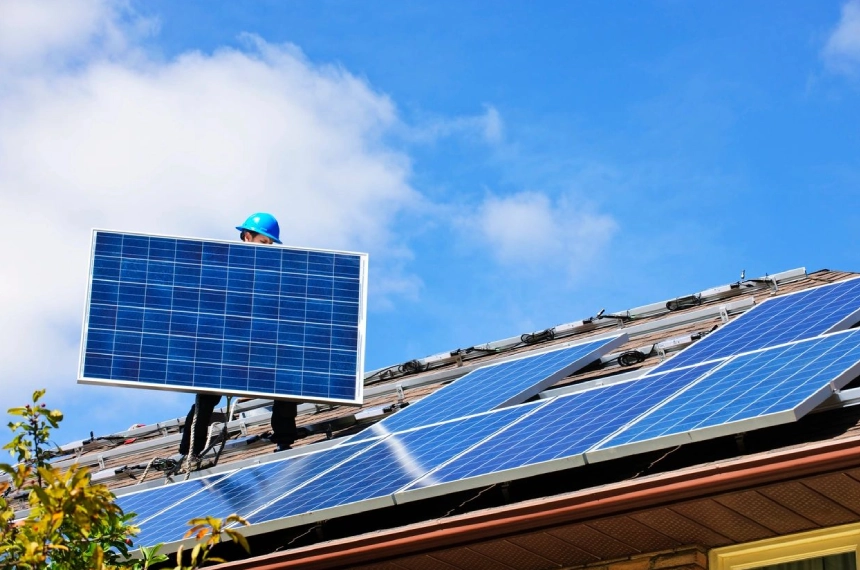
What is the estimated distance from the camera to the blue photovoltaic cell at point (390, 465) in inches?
487

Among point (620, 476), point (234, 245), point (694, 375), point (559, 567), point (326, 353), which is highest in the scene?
point (234, 245)

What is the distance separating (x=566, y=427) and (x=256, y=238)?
23.0 feet

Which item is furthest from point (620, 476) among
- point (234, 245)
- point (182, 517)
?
point (234, 245)

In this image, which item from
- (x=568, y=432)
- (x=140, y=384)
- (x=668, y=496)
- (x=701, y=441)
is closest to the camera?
(x=668, y=496)

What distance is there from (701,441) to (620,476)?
2.79 feet

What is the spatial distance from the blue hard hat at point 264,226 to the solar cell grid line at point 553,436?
5852 mm

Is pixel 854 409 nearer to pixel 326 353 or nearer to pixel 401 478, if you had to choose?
pixel 401 478

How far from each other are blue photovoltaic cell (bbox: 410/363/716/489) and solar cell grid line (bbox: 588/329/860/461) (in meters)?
0.31

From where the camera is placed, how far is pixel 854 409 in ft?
37.0

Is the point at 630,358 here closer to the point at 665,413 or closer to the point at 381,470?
the point at 381,470

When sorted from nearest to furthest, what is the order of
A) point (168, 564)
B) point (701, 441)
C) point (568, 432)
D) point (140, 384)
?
point (701, 441), point (568, 432), point (168, 564), point (140, 384)

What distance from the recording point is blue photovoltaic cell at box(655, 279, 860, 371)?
13.4m

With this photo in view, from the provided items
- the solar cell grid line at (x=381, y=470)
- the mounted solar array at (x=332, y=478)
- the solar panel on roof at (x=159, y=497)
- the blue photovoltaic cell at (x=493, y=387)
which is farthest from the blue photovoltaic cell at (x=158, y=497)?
the solar cell grid line at (x=381, y=470)

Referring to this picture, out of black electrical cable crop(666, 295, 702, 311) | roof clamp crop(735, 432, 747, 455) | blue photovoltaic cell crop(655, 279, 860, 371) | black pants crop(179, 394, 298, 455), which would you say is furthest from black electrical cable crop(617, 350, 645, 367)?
roof clamp crop(735, 432, 747, 455)
